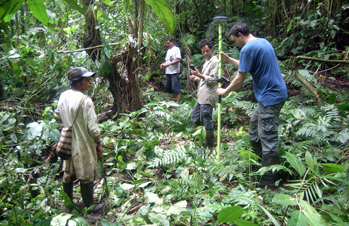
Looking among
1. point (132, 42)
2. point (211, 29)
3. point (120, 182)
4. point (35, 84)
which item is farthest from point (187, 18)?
point (120, 182)

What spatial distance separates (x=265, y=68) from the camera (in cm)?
313

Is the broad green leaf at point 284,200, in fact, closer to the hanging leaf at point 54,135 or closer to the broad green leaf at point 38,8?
the broad green leaf at point 38,8

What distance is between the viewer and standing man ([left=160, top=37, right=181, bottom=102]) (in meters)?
6.75

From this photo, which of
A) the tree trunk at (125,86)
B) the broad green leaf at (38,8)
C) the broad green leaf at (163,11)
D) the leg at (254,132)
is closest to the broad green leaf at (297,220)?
the leg at (254,132)

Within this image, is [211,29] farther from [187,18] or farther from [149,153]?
[149,153]

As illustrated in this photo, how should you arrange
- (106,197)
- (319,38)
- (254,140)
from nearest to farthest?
1. (106,197)
2. (254,140)
3. (319,38)

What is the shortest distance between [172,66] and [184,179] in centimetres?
428

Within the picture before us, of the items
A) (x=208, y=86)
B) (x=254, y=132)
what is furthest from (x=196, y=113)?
(x=254, y=132)

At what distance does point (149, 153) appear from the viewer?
4.11 meters

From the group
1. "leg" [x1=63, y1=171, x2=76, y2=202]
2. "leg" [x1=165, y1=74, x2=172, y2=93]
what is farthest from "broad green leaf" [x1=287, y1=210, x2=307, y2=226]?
"leg" [x1=165, y1=74, x2=172, y2=93]

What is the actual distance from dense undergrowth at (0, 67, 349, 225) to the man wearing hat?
302 millimetres

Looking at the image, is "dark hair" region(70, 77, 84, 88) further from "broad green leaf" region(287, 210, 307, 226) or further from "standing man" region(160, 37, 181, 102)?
"standing man" region(160, 37, 181, 102)

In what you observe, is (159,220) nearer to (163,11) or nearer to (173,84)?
(163,11)

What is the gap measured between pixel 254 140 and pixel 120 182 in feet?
6.92
